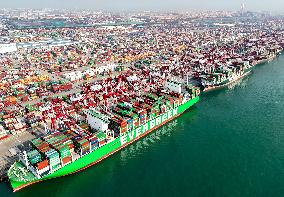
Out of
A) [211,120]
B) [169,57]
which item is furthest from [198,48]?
[211,120]

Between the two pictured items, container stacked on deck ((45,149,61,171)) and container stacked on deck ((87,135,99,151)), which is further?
container stacked on deck ((87,135,99,151))

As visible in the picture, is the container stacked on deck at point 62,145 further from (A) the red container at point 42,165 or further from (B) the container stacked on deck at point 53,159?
(A) the red container at point 42,165

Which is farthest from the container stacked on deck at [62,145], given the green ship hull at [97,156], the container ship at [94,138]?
the green ship hull at [97,156]

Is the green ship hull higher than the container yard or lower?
lower

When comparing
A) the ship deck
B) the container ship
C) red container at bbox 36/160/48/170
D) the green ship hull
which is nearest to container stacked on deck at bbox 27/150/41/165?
the container ship

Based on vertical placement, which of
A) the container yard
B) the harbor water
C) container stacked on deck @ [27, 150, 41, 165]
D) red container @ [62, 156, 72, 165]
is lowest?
the harbor water

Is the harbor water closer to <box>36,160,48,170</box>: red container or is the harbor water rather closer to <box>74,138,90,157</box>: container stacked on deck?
<box>36,160,48,170</box>: red container

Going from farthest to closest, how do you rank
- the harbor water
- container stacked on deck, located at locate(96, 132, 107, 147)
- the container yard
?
container stacked on deck, located at locate(96, 132, 107, 147) < the container yard < the harbor water
